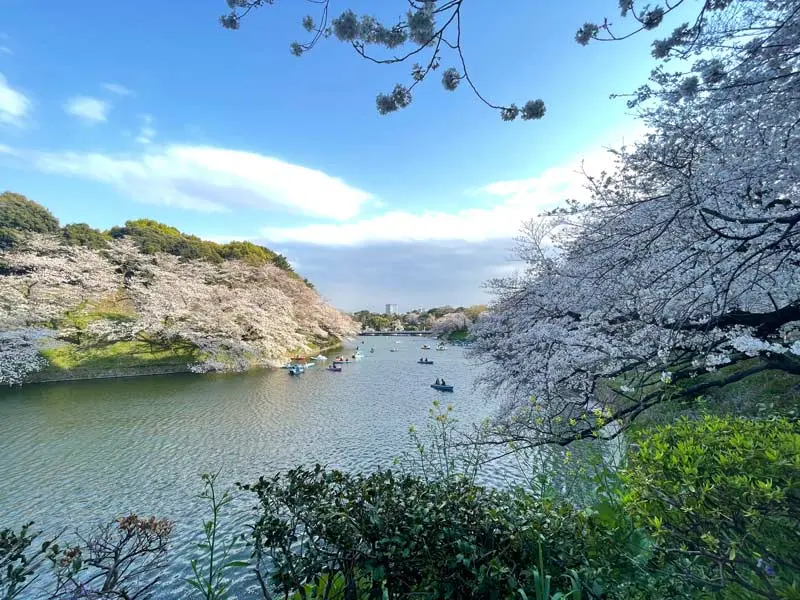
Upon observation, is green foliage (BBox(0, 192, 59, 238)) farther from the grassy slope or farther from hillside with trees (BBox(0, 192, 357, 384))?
the grassy slope

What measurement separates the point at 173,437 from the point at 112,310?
1536 centimetres

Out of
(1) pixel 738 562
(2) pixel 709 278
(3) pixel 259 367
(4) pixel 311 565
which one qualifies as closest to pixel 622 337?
(2) pixel 709 278

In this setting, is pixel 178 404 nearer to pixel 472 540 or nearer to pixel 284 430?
pixel 284 430

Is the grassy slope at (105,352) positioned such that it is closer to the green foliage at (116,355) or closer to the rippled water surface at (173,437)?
the green foliage at (116,355)

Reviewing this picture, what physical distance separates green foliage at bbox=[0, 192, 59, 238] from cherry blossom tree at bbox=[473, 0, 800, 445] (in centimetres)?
2785

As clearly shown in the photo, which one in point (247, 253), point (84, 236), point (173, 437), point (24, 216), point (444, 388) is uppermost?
point (247, 253)

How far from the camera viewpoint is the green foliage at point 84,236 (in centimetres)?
2036

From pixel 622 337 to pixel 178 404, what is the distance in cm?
1271

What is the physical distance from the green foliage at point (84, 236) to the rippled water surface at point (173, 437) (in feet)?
34.8

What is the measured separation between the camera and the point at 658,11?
2.58 meters

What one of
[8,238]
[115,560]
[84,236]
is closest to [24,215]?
[8,238]

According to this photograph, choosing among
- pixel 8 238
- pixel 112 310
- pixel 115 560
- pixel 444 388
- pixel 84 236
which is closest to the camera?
pixel 115 560

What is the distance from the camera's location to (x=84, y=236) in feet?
68.2

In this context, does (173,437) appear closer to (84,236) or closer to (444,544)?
(444,544)
